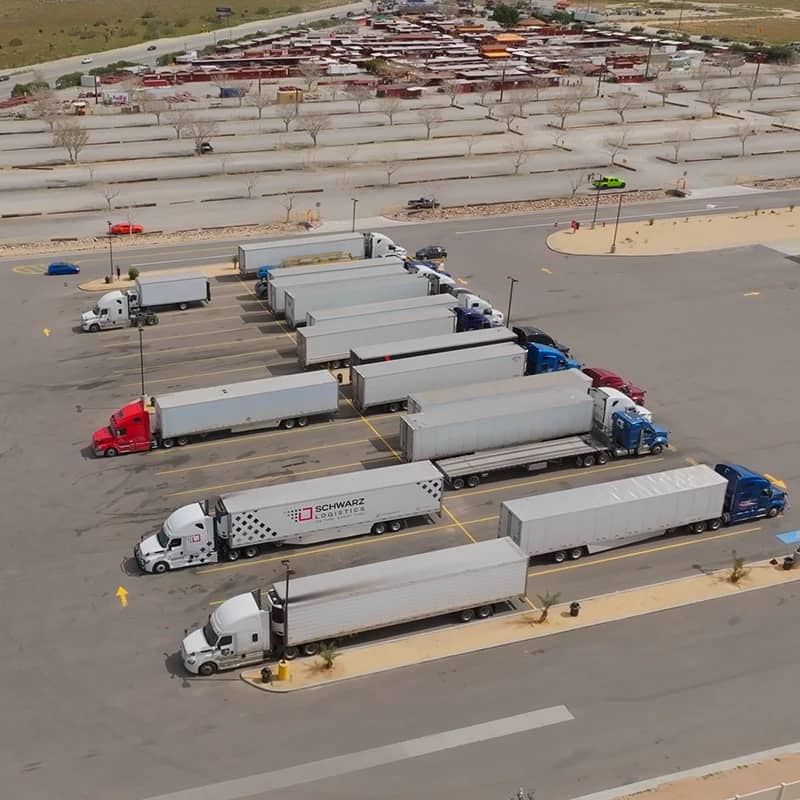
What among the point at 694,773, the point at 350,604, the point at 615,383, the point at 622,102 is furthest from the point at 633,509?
the point at 622,102

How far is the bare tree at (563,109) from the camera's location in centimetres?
11656

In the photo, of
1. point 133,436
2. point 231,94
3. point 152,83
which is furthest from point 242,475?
point 152,83

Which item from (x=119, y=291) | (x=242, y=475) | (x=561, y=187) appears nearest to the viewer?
(x=242, y=475)

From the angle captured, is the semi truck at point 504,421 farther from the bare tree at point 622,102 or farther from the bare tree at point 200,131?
the bare tree at point 622,102

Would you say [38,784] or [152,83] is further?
[152,83]

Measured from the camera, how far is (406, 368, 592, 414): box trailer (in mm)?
44312

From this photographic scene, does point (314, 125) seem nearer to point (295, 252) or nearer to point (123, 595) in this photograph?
point (295, 252)

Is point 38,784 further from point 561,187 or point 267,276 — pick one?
point 561,187

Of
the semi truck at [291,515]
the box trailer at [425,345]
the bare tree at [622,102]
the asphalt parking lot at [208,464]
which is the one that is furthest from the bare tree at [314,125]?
the semi truck at [291,515]

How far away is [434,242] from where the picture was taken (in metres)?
76.1

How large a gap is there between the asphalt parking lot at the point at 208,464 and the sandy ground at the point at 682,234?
2.49 metres

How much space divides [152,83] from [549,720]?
13568 cm

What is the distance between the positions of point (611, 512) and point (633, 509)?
3.24 feet

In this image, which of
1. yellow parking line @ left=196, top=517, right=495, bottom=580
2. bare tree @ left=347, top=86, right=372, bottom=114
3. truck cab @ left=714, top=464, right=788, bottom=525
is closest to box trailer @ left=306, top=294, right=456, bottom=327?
yellow parking line @ left=196, top=517, right=495, bottom=580
